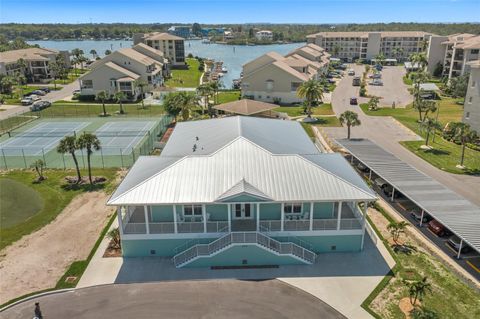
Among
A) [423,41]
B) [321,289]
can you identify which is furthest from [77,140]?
[423,41]

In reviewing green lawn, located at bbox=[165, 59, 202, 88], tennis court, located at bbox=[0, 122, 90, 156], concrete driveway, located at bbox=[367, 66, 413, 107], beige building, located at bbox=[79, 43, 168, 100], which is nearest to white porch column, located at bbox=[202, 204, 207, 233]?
tennis court, located at bbox=[0, 122, 90, 156]

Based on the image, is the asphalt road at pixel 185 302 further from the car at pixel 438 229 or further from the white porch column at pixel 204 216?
the car at pixel 438 229

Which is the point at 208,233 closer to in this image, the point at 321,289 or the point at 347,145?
the point at 321,289

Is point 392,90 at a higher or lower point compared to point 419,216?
higher

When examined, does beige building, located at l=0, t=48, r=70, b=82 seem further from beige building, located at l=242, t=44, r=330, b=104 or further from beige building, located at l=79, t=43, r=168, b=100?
beige building, located at l=242, t=44, r=330, b=104

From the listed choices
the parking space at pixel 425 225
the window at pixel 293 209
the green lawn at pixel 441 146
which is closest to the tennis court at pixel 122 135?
the window at pixel 293 209

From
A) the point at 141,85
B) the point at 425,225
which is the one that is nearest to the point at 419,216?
the point at 425,225

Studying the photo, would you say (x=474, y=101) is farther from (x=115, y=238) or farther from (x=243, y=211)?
(x=115, y=238)
